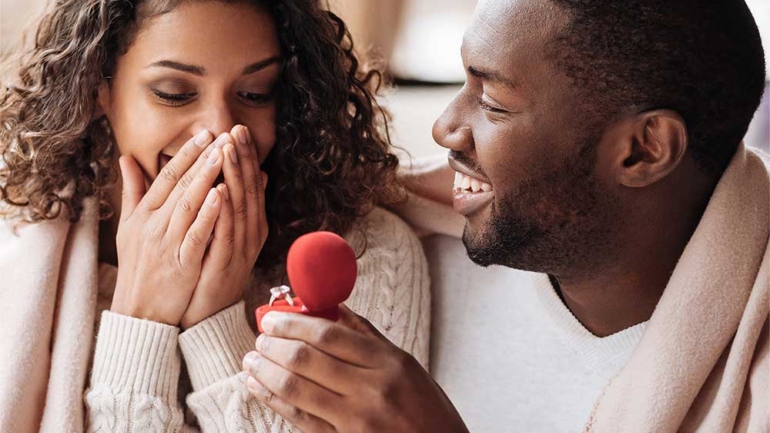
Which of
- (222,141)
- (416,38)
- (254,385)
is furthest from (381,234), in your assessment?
(416,38)

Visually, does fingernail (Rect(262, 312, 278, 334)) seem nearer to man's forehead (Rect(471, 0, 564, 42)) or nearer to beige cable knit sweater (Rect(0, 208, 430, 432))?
beige cable knit sweater (Rect(0, 208, 430, 432))

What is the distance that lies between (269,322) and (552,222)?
0.50 meters

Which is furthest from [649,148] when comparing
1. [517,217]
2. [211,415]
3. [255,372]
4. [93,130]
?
[93,130]

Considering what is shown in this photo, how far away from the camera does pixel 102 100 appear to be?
1.54 meters

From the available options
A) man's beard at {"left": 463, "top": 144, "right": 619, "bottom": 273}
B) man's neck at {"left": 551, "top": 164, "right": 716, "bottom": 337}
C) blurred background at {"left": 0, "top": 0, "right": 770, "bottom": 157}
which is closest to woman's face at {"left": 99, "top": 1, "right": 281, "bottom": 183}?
man's beard at {"left": 463, "top": 144, "right": 619, "bottom": 273}

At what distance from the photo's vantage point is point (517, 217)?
134 centimetres

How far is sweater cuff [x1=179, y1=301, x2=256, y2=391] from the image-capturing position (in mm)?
1398

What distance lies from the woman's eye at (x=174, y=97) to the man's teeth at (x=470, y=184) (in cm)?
44

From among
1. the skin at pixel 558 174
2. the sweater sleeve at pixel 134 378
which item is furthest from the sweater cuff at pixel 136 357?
the skin at pixel 558 174

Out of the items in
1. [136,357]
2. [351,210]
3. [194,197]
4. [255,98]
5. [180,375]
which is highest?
[255,98]

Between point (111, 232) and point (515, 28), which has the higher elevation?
point (515, 28)

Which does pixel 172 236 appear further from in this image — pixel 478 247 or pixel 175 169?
pixel 478 247

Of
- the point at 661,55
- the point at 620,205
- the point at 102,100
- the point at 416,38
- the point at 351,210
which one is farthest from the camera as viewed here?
the point at 416,38

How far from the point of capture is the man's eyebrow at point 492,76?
127 centimetres
